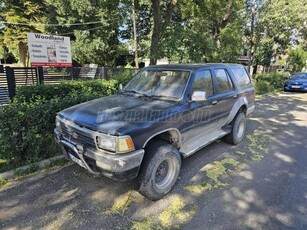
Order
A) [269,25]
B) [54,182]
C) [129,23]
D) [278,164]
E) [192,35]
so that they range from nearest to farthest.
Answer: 1. [54,182]
2. [278,164]
3. [192,35]
4. [269,25]
5. [129,23]

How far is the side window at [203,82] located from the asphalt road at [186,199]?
1399 millimetres

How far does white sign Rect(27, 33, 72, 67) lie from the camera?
288 inches

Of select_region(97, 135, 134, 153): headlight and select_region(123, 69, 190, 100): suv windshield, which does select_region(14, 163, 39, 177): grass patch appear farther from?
select_region(123, 69, 190, 100): suv windshield

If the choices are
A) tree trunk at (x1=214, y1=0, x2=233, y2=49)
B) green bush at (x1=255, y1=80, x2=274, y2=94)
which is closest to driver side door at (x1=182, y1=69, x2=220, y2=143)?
green bush at (x1=255, y1=80, x2=274, y2=94)

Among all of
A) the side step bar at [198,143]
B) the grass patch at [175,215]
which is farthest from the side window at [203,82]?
the grass patch at [175,215]

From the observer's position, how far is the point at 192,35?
45.0 feet

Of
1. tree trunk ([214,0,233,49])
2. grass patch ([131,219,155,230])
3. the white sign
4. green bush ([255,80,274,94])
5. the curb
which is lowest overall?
grass patch ([131,219,155,230])

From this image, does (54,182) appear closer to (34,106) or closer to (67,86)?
(34,106)

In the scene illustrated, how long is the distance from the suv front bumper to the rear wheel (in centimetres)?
291

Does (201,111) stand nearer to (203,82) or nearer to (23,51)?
(203,82)

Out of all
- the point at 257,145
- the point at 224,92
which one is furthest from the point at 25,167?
the point at 257,145

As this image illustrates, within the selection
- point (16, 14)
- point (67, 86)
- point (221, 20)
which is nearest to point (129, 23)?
point (16, 14)

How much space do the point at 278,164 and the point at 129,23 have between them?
25485 millimetres

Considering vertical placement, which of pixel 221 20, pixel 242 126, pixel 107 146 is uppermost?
pixel 221 20
